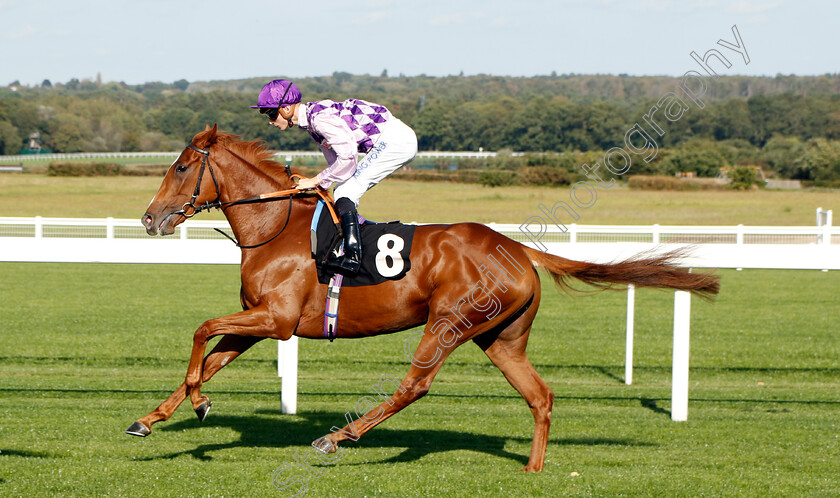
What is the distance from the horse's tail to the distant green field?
20.1 metres

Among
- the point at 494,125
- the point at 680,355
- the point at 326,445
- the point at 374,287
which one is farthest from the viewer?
the point at 494,125

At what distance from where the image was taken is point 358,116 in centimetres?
462

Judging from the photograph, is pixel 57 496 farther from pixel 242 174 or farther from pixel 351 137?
pixel 351 137

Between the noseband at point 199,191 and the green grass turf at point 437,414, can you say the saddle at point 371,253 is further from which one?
the green grass turf at point 437,414

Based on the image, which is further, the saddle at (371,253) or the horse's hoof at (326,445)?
the saddle at (371,253)

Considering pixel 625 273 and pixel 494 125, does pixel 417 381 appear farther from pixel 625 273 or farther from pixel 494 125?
pixel 494 125

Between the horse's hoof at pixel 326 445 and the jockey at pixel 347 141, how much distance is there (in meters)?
0.87

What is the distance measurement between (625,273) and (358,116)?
1728 millimetres

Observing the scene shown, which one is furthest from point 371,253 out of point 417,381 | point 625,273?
point 625,273

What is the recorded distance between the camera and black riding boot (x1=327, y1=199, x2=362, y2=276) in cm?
436

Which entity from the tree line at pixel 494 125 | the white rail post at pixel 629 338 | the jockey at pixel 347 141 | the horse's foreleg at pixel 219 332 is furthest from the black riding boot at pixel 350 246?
the tree line at pixel 494 125

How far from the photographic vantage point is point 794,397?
6867 mm

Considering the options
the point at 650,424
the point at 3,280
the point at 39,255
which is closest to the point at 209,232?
the point at 3,280

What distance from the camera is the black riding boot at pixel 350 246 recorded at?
4.36 metres
